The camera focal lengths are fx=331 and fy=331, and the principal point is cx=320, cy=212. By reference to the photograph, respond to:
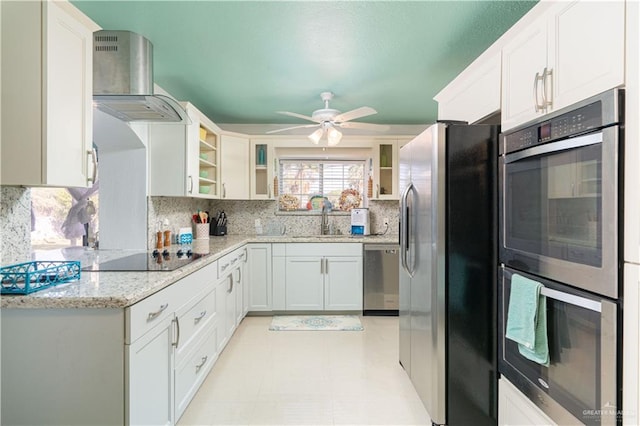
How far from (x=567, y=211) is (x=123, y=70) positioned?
8.30 ft

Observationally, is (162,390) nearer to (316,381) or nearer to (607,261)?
(316,381)

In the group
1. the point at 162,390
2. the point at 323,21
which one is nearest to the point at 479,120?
the point at 323,21

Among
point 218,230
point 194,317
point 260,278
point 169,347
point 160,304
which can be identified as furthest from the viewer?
point 218,230

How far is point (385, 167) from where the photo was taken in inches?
171

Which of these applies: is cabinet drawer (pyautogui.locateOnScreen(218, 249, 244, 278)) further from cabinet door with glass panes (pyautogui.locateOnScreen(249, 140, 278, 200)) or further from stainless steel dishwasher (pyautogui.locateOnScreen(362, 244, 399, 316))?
stainless steel dishwasher (pyautogui.locateOnScreen(362, 244, 399, 316))

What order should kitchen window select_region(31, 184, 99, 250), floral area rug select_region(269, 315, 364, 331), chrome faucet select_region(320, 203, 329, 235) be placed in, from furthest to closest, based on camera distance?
chrome faucet select_region(320, 203, 329, 235)
floral area rug select_region(269, 315, 364, 331)
kitchen window select_region(31, 184, 99, 250)

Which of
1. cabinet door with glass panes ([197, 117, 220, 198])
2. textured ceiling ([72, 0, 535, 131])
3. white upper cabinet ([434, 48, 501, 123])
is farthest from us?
cabinet door with glass panes ([197, 117, 220, 198])

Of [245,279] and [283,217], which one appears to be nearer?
[245,279]

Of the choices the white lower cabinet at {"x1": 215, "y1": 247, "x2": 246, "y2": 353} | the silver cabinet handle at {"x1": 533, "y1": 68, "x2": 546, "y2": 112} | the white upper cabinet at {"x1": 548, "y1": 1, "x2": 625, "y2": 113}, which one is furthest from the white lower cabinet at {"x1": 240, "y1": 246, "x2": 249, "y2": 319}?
the white upper cabinet at {"x1": 548, "y1": 1, "x2": 625, "y2": 113}

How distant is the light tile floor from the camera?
80.2 inches

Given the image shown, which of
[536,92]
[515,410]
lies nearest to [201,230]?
[515,410]

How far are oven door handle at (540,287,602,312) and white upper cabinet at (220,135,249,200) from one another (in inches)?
137

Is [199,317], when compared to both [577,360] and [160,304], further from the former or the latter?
[577,360]

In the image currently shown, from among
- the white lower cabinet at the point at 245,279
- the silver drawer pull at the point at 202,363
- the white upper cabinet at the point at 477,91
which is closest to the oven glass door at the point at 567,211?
the white upper cabinet at the point at 477,91
